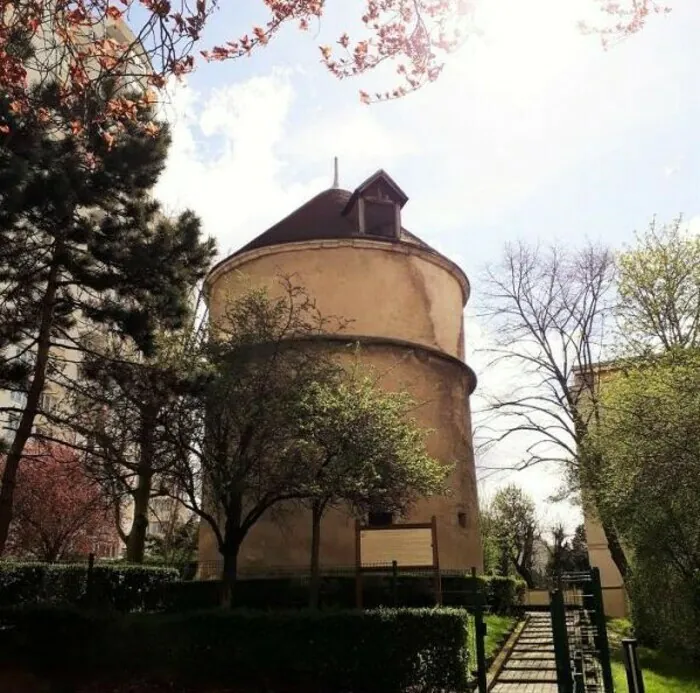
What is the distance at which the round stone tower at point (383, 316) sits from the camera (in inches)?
683

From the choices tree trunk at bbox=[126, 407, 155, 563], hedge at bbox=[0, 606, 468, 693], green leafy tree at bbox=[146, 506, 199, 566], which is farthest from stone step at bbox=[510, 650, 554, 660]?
green leafy tree at bbox=[146, 506, 199, 566]

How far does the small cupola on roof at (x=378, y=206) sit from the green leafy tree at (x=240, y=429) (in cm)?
851

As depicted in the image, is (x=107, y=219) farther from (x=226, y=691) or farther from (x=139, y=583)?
(x=139, y=583)

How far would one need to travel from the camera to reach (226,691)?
8.91 meters

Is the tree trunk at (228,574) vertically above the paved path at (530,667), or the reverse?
the tree trunk at (228,574)

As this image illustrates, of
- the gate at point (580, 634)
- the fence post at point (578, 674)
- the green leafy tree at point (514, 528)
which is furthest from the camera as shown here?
the green leafy tree at point (514, 528)

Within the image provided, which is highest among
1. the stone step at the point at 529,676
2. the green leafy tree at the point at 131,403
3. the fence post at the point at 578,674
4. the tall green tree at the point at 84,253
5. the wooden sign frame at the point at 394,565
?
the tall green tree at the point at 84,253

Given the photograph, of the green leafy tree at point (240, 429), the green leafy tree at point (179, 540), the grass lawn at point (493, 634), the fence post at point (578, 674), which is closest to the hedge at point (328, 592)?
the grass lawn at point (493, 634)

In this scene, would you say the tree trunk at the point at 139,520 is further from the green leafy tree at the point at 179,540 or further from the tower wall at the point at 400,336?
the green leafy tree at the point at 179,540

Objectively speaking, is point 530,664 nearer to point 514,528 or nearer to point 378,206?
point 378,206

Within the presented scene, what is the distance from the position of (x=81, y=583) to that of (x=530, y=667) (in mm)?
11621

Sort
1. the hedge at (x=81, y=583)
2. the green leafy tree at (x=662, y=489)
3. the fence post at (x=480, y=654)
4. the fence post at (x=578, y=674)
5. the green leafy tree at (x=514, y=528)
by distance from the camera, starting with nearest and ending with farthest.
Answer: the fence post at (x=578, y=674)
the fence post at (x=480, y=654)
the green leafy tree at (x=662, y=489)
the hedge at (x=81, y=583)
the green leafy tree at (x=514, y=528)

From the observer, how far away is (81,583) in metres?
17.5

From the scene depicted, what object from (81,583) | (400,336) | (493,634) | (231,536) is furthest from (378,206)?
(81,583)
